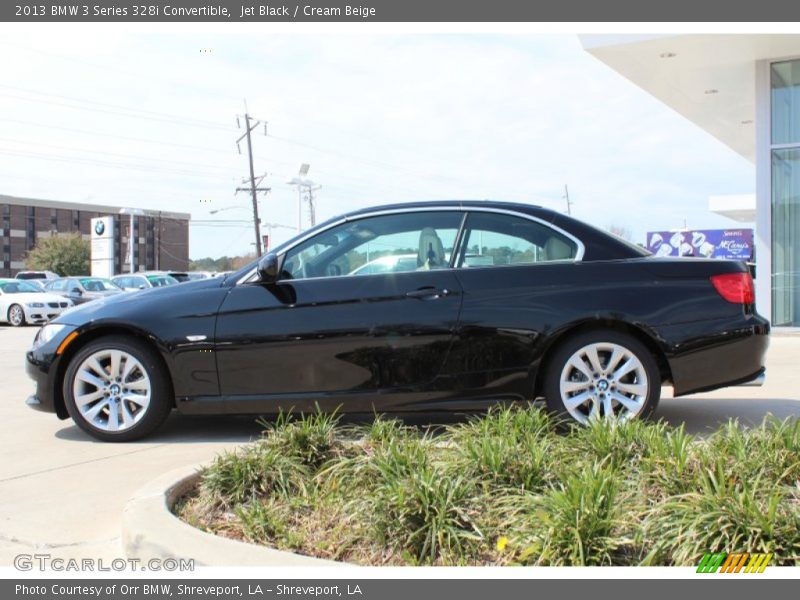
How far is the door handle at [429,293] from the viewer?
520cm

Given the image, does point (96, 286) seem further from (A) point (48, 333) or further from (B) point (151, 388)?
(B) point (151, 388)

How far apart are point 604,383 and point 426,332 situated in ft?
3.95

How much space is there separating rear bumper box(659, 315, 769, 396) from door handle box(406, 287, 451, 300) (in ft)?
4.76

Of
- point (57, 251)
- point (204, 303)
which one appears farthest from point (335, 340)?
point (57, 251)

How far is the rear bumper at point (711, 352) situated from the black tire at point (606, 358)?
0.16m

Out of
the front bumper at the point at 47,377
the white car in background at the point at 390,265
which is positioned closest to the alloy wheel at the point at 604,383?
the white car in background at the point at 390,265

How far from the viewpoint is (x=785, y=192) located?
48.0 feet

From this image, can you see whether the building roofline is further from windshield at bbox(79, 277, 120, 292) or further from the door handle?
the door handle

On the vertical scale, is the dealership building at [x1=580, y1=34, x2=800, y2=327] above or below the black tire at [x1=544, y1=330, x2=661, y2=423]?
above

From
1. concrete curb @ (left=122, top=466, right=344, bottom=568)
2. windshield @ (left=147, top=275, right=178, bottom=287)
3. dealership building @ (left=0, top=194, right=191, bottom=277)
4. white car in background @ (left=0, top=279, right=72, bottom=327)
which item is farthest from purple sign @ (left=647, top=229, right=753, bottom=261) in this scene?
dealership building @ (left=0, top=194, right=191, bottom=277)

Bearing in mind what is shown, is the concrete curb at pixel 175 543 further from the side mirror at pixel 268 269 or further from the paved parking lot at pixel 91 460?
the side mirror at pixel 268 269

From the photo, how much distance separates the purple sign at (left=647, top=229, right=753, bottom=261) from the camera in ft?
129

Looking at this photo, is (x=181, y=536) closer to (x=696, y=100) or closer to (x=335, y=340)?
(x=335, y=340)

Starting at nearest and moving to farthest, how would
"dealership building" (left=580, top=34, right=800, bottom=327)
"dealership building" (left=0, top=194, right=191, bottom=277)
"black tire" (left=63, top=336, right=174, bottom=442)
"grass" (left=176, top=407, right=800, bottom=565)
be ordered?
"grass" (left=176, top=407, right=800, bottom=565), "black tire" (left=63, top=336, right=174, bottom=442), "dealership building" (left=580, top=34, right=800, bottom=327), "dealership building" (left=0, top=194, right=191, bottom=277)
